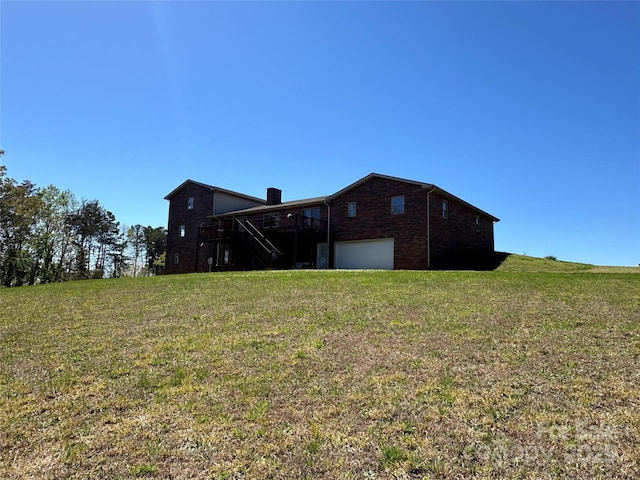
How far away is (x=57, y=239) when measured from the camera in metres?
41.3

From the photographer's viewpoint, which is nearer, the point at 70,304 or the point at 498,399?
the point at 498,399

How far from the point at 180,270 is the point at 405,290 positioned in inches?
955

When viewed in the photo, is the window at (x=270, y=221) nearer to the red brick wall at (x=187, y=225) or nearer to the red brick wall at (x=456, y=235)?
the red brick wall at (x=187, y=225)

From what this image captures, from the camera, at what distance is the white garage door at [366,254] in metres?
22.7

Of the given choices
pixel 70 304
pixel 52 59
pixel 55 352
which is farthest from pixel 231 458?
pixel 52 59

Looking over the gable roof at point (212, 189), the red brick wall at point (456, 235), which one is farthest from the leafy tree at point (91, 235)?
the red brick wall at point (456, 235)

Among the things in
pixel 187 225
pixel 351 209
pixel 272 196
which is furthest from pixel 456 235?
pixel 187 225

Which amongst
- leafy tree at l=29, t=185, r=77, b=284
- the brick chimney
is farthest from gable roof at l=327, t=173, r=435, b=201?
leafy tree at l=29, t=185, r=77, b=284

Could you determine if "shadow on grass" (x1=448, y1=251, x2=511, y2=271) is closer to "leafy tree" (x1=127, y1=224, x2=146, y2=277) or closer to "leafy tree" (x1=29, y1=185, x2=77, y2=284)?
"leafy tree" (x1=29, y1=185, x2=77, y2=284)

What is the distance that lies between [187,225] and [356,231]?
15135 millimetres

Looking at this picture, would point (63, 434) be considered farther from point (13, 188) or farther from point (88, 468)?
point (13, 188)

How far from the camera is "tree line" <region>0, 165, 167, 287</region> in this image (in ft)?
103

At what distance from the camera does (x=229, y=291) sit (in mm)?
12633

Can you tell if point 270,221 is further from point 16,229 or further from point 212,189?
point 16,229
